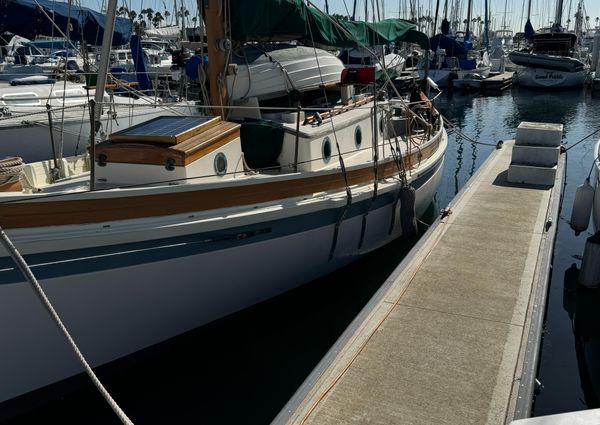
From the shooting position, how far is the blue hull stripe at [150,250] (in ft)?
18.1

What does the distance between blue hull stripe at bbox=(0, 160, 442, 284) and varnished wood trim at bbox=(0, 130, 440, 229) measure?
0.31 meters

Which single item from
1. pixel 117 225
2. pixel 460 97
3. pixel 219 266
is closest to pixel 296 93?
pixel 219 266

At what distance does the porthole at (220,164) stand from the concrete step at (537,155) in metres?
6.77

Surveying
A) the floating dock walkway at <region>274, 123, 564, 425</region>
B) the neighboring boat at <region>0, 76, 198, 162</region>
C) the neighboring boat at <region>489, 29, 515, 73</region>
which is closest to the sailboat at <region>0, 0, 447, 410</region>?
the floating dock walkway at <region>274, 123, 564, 425</region>

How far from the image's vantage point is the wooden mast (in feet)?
26.2

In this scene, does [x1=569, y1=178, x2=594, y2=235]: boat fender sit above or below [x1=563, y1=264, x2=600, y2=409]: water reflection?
above

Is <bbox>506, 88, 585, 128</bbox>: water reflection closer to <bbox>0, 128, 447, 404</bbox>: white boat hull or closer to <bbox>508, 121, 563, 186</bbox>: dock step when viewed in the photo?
<bbox>508, 121, 563, 186</bbox>: dock step

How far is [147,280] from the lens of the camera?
20.1 ft

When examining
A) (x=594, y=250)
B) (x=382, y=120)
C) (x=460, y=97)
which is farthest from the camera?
(x=460, y=97)

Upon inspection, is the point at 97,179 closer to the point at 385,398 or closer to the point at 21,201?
the point at 21,201

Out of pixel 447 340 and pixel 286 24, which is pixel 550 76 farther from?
pixel 447 340

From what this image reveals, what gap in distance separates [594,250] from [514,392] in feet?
14.8

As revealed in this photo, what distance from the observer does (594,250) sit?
855 cm

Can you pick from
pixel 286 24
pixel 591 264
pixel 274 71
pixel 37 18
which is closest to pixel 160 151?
pixel 274 71
